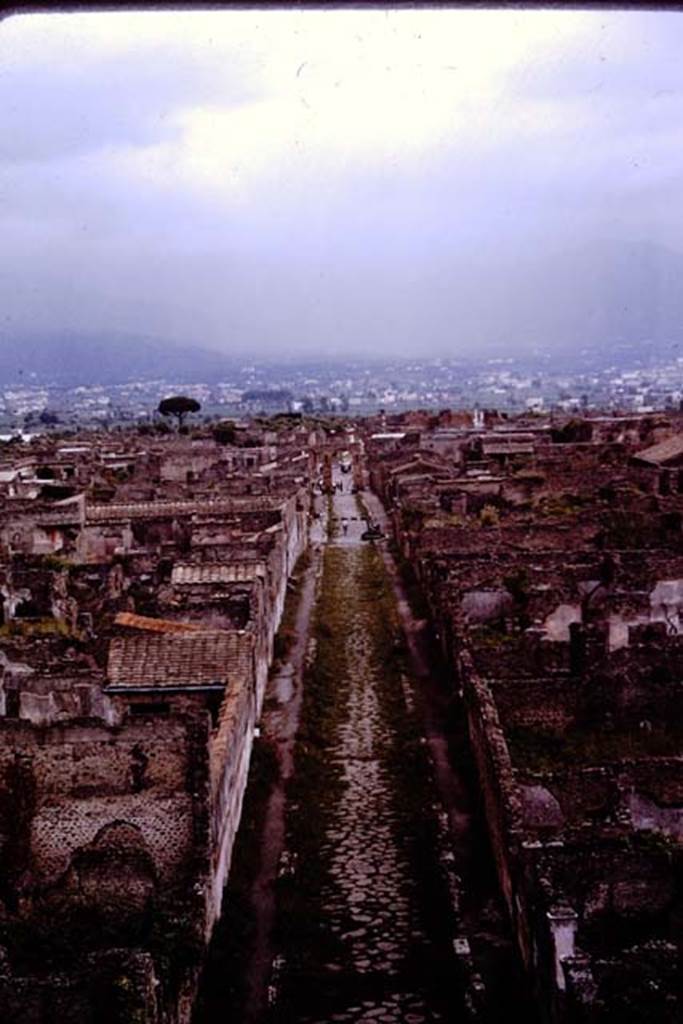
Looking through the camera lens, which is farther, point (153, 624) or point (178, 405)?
point (178, 405)

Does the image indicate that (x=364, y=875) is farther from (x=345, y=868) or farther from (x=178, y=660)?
(x=178, y=660)

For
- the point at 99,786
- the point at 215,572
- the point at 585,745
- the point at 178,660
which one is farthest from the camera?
the point at 215,572

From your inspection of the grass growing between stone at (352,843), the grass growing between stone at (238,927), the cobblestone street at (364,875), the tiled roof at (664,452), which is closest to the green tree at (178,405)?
the tiled roof at (664,452)

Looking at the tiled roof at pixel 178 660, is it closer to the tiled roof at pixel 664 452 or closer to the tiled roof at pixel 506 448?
the tiled roof at pixel 664 452

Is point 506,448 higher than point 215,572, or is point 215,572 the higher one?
point 215,572

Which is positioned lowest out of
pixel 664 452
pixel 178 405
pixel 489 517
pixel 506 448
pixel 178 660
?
pixel 178 405

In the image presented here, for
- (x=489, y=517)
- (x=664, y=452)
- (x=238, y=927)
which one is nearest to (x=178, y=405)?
(x=664, y=452)

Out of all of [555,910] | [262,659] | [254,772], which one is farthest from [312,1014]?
[262,659]
